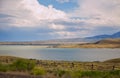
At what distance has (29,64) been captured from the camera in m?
28.9

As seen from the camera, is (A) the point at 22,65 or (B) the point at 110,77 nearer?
(B) the point at 110,77

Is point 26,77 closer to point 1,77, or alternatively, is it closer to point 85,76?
point 1,77

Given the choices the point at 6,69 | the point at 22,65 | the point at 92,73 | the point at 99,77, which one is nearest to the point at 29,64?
the point at 22,65

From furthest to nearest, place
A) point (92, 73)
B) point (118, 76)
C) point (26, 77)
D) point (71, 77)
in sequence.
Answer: point (92, 73) → point (118, 76) → point (71, 77) → point (26, 77)

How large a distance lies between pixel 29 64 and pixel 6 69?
288 cm

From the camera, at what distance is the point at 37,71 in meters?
24.7

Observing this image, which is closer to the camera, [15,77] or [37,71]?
[15,77]

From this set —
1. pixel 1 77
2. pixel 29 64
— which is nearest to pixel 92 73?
pixel 29 64

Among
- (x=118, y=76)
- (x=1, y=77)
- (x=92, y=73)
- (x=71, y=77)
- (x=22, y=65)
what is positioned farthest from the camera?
(x=22, y=65)

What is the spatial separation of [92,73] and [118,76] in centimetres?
277

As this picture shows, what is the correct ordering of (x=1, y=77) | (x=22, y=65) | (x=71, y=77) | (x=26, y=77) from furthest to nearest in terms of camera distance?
(x=22, y=65), (x=71, y=77), (x=26, y=77), (x=1, y=77)

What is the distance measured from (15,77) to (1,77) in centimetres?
94

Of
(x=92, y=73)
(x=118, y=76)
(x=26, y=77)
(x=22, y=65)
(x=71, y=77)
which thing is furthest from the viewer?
(x=22, y=65)

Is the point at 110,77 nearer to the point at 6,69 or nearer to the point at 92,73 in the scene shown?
the point at 92,73
